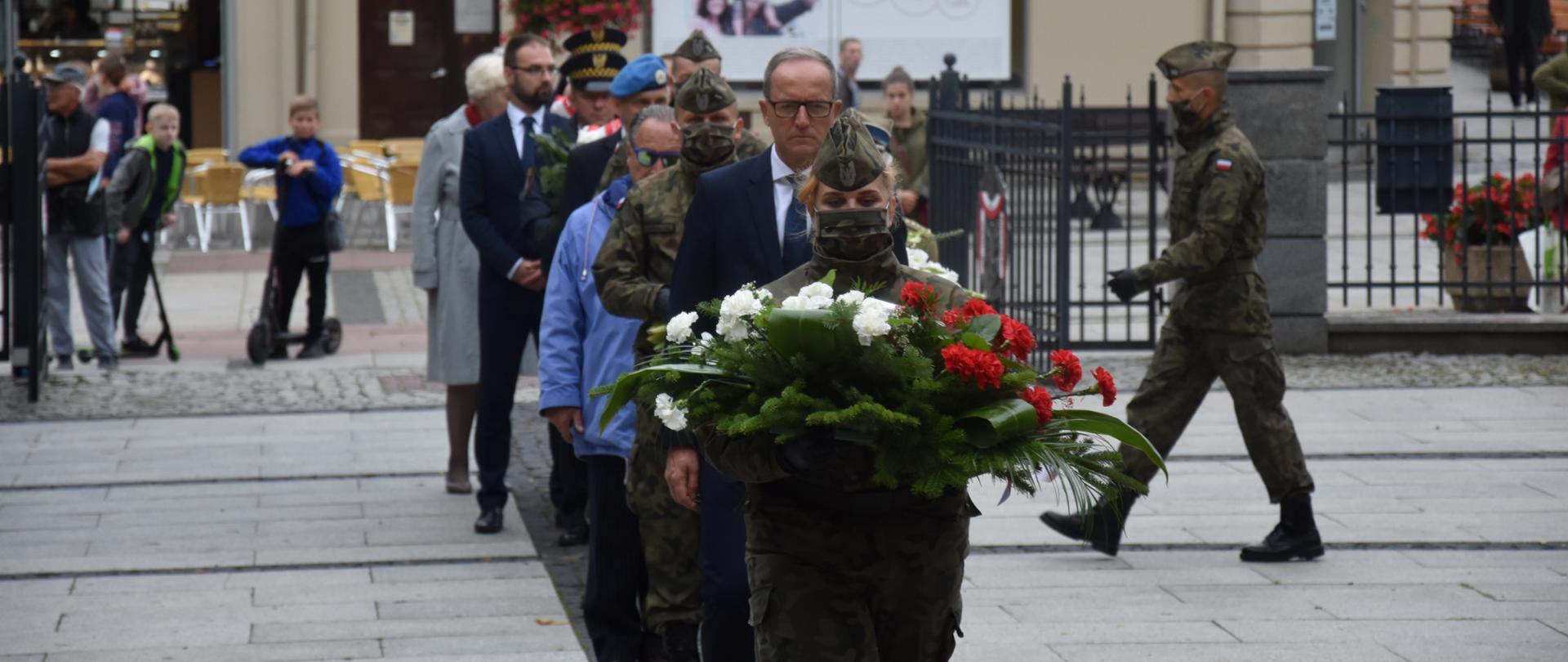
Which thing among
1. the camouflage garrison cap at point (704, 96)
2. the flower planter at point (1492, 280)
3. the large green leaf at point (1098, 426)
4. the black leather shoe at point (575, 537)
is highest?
the camouflage garrison cap at point (704, 96)

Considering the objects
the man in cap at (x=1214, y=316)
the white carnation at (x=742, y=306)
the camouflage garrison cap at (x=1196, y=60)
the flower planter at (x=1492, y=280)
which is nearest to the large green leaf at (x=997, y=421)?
the white carnation at (x=742, y=306)

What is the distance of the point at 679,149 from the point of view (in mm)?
5828

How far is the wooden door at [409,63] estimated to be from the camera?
24.1 metres

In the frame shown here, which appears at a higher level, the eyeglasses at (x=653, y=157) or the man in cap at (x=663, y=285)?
the eyeglasses at (x=653, y=157)

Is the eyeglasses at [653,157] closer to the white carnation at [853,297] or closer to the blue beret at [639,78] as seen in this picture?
the blue beret at [639,78]

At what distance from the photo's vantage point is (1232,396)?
7125 millimetres

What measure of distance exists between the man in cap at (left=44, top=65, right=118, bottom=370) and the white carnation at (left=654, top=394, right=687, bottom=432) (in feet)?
29.8

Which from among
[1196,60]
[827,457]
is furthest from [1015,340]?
[1196,60]

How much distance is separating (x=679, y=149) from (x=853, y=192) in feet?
5.91

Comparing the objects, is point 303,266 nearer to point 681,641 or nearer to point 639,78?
point 639,78

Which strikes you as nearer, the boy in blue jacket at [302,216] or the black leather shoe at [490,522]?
the black leather shoe at [490,522]

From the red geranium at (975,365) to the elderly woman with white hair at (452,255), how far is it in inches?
194

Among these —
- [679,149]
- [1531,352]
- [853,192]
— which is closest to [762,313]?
[853,192]

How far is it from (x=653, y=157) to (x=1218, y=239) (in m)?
2.18
